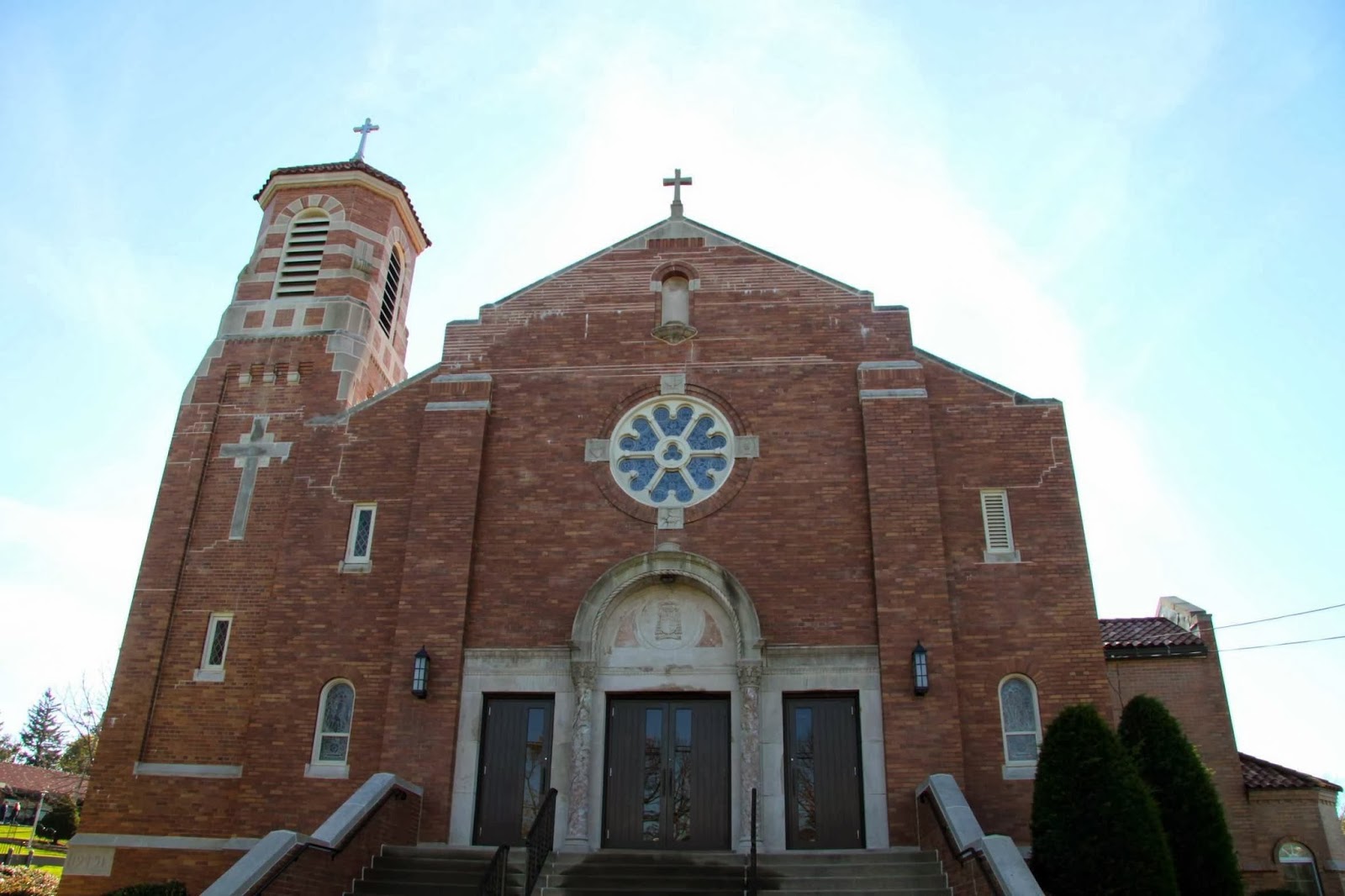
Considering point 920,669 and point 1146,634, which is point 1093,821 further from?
point 1146,634

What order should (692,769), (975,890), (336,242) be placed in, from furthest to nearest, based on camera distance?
1. (336,242)
2. (692,769)
3. (975,890)

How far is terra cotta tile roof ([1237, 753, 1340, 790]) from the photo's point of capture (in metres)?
17.1

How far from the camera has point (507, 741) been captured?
14.6 m

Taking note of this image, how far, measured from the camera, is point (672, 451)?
16359mm

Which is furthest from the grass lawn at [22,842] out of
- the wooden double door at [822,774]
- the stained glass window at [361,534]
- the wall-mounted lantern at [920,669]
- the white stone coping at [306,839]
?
the wall-mounted lantern at [920,669]

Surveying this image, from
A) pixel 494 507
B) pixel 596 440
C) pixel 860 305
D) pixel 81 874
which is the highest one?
pixel 860 305

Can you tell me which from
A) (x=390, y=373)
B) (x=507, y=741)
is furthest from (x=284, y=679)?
(x=390, y=373)

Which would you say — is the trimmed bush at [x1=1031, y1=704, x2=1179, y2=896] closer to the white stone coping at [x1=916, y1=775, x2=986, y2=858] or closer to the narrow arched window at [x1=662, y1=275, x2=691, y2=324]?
the white stone coping at [x1=916, y1=775, x2=986, y2=858]

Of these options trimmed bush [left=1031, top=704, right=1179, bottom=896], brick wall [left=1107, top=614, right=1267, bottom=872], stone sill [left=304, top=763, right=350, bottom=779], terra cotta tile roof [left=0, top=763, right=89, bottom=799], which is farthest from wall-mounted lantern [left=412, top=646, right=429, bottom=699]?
terra cotta tile roof [left=0, top=763, right=89, bottom=799]

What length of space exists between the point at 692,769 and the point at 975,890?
443cm

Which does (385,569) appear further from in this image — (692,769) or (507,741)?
(692,769)

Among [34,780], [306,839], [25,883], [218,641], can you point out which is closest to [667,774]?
[306,839]

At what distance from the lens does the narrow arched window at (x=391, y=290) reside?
20766mm

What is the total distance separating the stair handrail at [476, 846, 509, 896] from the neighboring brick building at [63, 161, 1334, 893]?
2305 millimetres
